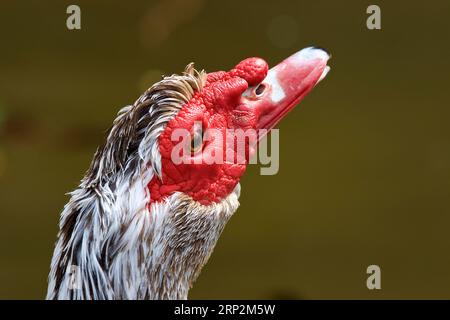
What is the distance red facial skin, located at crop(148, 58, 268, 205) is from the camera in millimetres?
2084

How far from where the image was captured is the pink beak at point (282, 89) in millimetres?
2303

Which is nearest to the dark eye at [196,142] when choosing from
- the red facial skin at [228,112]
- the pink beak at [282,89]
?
the red facial skin at [228,112]

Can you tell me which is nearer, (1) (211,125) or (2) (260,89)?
(1) (211,125)

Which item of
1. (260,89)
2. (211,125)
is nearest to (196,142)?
(211,125)

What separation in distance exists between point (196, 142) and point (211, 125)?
0.10 metres

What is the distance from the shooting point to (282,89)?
234cm

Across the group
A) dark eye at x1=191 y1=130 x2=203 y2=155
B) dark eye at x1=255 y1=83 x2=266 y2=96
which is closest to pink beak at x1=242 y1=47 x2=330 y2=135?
dark eye at x1=255 y1=83 x2=266 y2=96

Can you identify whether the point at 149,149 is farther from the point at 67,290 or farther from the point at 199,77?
the point at 67,290

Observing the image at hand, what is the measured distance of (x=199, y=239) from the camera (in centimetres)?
216

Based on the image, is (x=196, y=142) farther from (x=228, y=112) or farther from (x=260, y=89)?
(x=260, y=89)

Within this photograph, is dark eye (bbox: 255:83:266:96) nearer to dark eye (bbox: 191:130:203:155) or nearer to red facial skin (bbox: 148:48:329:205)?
red facial skin (bbox: 148:48:329:205)
